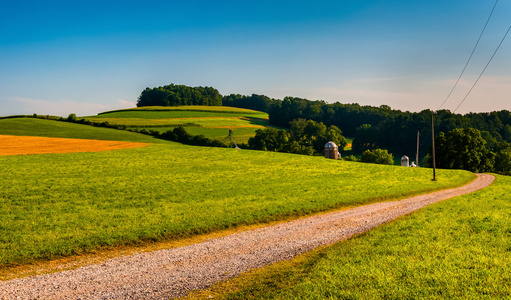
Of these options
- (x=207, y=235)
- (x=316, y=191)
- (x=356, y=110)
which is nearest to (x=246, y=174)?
(x=316, y=191)

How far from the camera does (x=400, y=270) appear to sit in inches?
418

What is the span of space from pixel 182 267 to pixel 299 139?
372ft

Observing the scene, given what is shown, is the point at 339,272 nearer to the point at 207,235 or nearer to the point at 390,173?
the point at 207,235

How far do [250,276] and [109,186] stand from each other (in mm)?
20479

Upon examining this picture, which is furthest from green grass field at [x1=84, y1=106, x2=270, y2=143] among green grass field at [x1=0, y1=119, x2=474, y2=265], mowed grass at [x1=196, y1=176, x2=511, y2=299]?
mowed grass at [x1=196, y1=176, x2=511, y2=299]

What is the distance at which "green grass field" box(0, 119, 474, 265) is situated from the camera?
16859mm

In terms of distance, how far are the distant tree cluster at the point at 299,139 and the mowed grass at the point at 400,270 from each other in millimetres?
81874

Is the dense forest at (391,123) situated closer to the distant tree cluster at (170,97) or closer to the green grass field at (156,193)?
the distant tree cluster at (170,97)

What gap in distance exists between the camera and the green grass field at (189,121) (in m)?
102

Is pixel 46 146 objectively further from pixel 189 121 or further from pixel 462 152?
pixel 462 152

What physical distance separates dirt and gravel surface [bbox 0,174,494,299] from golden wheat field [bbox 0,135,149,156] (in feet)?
132

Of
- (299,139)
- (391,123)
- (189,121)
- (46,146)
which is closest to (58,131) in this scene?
(46,146)

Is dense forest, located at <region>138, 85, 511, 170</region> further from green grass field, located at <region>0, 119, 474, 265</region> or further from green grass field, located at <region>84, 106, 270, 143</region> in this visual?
green grass field, located at <region>0, 119, 474, 265</region>

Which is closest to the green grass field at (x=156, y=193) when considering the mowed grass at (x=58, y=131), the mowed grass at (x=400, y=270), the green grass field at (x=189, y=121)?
the mowed grass at (x=400, y=270)
